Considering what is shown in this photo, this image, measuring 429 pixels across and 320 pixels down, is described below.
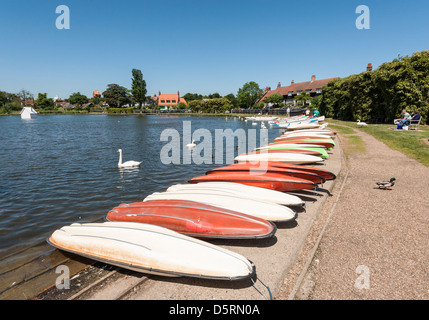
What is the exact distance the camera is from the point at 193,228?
5.01 meters

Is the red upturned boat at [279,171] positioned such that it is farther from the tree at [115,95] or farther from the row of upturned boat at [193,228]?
the tree at [115,95]

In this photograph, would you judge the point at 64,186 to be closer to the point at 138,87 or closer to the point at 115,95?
the point at 138,87

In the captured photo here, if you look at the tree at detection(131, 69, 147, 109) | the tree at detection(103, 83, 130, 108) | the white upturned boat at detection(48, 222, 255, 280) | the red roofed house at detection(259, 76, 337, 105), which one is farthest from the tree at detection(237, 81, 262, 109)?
the white upturned boat at detection(48, 222, 255, 280)

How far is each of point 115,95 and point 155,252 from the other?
131777mm

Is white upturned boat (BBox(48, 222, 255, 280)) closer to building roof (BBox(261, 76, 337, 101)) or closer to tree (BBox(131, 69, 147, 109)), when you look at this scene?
building roof (BBox(261, 76, 337, 101))

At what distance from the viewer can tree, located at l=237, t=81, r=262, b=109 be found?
10050cm

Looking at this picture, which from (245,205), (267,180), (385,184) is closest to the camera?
(245,205)

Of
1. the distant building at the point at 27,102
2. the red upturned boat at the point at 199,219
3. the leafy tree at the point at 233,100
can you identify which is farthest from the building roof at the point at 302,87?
the distant building at the point at 27,102

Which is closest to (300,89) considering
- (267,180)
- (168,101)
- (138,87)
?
(138,87)

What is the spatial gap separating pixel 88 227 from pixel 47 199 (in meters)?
5.61

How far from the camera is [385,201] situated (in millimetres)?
7098

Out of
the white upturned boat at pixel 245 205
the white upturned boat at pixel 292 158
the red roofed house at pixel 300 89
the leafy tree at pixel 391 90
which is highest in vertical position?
the red roofed house at pixel 300 89

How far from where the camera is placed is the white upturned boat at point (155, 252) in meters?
3.73

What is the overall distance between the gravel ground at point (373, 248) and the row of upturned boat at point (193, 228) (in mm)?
973
